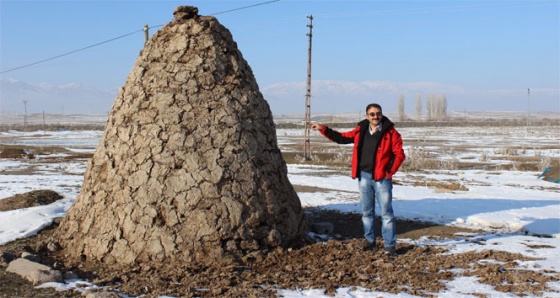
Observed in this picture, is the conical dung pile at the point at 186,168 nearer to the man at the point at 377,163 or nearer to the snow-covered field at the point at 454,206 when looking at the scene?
the man at the point at 377,163

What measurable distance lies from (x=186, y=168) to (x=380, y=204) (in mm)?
2204

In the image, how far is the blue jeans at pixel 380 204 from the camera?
5.79 metres

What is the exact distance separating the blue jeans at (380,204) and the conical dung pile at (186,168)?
88cm

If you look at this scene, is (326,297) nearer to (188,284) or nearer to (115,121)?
(188,284)

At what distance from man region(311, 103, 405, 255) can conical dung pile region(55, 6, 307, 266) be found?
3.00ft

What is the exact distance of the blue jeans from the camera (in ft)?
19.0

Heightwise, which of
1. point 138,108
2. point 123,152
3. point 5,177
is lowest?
point 5,177

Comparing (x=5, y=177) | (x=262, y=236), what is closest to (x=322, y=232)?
(x=262, y=236)

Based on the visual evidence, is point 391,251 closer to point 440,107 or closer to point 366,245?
point 366,245

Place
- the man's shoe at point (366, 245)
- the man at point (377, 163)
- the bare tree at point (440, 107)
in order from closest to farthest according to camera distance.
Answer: the man at point (377, 163) < the man's shoe at point (366, 245) < the bare tree at point (440, 107)

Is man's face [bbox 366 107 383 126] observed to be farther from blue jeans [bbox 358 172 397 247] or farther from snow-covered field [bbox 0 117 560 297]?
snow-covered field [bbox 0 117 560 297]

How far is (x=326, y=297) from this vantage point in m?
4.47

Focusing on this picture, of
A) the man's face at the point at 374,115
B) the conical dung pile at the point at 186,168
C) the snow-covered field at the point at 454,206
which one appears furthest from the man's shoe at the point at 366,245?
the man's face at the point at 374,115

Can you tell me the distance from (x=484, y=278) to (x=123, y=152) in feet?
13.3
